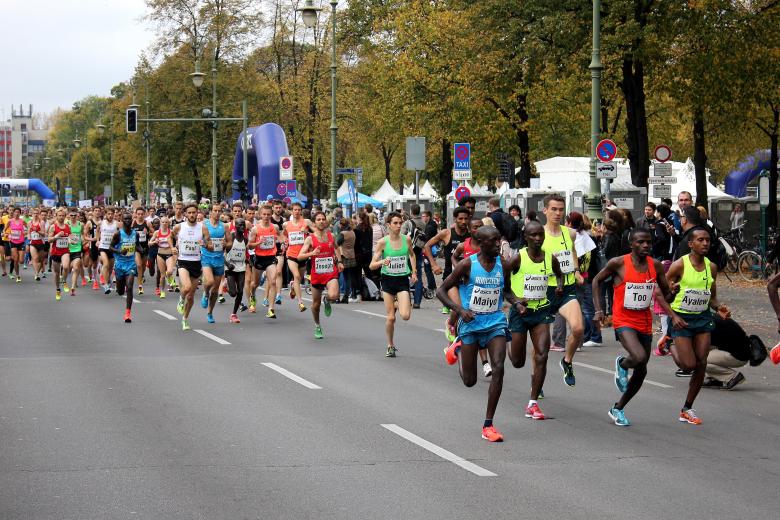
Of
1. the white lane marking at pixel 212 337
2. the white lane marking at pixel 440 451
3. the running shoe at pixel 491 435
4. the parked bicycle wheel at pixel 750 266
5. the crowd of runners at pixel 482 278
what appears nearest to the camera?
the white lane marking at pixel 440 451

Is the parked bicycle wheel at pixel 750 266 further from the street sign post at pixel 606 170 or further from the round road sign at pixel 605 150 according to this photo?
the street sign post at pixel 606 170

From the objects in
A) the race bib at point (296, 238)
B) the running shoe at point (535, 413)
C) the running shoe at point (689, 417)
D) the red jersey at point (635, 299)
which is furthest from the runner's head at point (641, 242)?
the race bib at point (296, 238)

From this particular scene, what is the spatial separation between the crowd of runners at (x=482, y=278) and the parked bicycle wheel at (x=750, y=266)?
7819 millimetres

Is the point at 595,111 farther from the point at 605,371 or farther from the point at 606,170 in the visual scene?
the point at 605,371

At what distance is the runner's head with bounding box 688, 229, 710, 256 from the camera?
1045 centimetres

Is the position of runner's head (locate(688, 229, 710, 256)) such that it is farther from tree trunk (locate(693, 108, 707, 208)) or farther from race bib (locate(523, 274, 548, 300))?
tree trunk (locate(693, 108, 707, 208))

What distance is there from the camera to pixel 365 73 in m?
61.4

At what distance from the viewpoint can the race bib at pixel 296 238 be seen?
20.7 metres

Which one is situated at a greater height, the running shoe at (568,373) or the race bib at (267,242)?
the race bib at (267,242)

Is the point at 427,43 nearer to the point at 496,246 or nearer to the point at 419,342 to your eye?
the point at 419,342

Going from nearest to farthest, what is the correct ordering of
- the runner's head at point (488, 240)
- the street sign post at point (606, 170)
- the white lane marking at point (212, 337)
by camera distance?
the runner's head at point (488, 240)
the white lane marking at point (212, 337)
the street sign post at point (606, 170)

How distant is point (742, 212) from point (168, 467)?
33278 millimetres

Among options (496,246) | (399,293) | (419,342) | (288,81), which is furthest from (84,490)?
(288,81)

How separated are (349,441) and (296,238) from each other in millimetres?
11441
